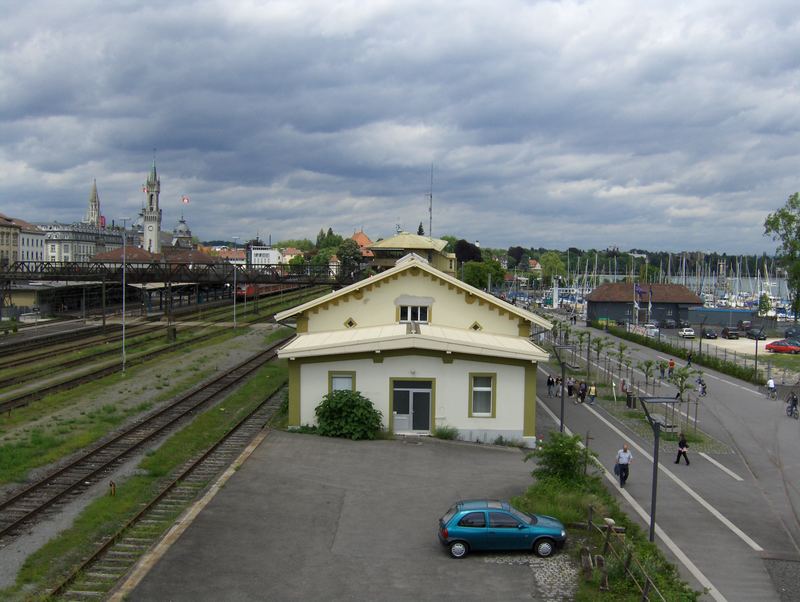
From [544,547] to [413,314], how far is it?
15824mm

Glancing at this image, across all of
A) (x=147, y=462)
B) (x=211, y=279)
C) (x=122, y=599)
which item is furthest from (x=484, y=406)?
(x=211, y=279)

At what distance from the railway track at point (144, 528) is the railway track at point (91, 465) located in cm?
244

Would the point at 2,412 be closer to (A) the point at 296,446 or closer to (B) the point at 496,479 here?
(A) the point at 296,446

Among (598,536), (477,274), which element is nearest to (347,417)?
(598,536)

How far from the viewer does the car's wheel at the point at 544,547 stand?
14398mm

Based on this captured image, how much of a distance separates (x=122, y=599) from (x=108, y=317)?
213ft

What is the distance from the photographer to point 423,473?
66.5 feet

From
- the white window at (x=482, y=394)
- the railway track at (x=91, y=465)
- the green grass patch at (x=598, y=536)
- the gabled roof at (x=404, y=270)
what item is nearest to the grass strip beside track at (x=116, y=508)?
the railway track at (x=91, y=465)

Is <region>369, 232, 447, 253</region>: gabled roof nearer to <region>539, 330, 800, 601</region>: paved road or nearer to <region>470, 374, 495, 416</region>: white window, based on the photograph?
<region>539, 330, 800, 601</region>: paved road

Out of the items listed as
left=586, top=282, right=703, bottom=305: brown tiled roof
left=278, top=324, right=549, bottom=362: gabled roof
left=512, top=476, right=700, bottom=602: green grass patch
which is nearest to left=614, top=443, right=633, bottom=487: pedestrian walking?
left=512, top=476, right=700, bottom=602: green grass patch

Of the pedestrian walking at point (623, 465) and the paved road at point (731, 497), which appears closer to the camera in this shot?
the paved road at point (731, 497)

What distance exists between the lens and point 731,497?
70.1 ft

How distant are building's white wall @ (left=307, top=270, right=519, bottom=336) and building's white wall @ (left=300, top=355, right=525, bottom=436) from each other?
441 cm

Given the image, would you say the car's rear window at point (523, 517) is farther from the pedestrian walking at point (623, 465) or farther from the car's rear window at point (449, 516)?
the pedestrian walking at point (623, 465)
